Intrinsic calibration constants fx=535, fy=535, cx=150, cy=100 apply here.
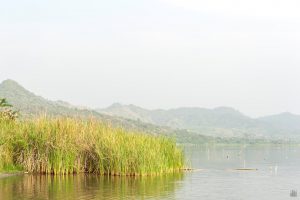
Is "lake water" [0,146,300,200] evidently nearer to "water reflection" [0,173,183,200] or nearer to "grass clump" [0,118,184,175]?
"water reflection" [0,173,183,200]

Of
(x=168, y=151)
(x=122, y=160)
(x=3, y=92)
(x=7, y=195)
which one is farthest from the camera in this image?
(x=3, y=92)

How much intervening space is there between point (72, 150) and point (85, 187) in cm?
521

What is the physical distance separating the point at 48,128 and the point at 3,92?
175 m

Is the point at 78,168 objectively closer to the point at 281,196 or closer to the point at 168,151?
the point at 168,151

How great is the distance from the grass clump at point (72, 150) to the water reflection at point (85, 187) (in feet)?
3.68

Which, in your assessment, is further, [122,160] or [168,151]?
[168,151]

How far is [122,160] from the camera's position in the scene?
2952 centimetres

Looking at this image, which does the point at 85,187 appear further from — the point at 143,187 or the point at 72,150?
the point at 72,150

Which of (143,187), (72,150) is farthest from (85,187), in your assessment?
(72,150)

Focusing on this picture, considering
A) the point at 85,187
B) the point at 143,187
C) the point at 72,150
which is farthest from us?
the point at 72,150

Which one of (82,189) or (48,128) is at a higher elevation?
(48,128)

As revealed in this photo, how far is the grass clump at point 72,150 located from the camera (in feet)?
96.3

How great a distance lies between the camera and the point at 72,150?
29.6 m

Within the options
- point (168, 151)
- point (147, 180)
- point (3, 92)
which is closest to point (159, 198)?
point (147, 180)
